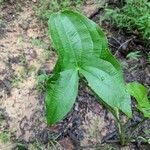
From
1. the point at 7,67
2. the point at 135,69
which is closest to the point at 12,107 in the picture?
the point at 7,67

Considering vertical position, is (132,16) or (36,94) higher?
(132,16)

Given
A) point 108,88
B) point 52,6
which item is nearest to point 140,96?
point 108,88

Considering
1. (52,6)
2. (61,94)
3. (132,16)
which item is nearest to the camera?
(61,94)

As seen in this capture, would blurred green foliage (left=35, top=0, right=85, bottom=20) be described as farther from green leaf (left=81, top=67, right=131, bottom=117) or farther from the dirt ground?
green leaf (left=81, top=67, right=131, bottom=117)

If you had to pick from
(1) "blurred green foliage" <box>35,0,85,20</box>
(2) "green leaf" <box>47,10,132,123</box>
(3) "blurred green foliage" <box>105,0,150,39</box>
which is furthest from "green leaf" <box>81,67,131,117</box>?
(1) "blurred green foliage" <box>35,0,85,20</box>

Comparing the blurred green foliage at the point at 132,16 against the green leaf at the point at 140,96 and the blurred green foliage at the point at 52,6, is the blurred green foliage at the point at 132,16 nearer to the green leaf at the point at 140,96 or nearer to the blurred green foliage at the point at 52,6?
the blurred green foliage at the point at 52,6

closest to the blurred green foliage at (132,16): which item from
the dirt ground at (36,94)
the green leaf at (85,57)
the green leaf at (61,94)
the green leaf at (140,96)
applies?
the dirt ground at (36,94)

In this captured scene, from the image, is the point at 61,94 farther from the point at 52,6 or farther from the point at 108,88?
the point at 52,6
